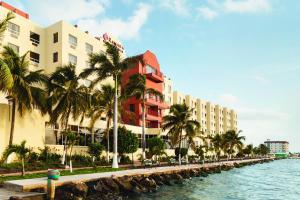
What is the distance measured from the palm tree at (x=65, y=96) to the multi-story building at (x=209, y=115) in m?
65.8

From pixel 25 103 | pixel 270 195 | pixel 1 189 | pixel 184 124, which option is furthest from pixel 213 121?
pixel 1 189

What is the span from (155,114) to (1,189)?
54.1 meters

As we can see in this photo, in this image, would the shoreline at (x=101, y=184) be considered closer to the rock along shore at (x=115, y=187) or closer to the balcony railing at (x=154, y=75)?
the rock along shore at (x=115, y=187)

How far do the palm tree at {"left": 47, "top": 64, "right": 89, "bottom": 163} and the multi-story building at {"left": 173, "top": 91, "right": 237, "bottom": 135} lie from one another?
65.8 metres

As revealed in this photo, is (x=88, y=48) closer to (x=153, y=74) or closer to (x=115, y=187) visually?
(x=153, y=74)

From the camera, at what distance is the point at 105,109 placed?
152 feet

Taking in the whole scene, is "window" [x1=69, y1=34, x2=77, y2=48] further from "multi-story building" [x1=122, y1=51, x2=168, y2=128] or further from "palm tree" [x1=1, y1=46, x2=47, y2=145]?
"palm tree" [x1=1, y1=46, x2=47, y2=145]

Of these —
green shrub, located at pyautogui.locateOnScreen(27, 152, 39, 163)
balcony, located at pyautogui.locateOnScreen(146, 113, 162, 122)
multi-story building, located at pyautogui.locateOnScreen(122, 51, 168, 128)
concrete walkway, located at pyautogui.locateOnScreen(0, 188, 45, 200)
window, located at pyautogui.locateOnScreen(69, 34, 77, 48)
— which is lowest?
concrete walkway, located at pyautogui.locateOnScreen(0, 188, 45, 200)

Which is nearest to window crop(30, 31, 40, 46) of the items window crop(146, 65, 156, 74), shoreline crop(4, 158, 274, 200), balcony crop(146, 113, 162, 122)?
window crop(146, 65, 156, 74)

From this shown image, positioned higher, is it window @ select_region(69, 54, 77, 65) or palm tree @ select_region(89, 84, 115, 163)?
window @ select_region(69, 54, 77, 65)

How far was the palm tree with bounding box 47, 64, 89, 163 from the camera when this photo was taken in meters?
39.3

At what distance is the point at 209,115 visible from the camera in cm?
12838

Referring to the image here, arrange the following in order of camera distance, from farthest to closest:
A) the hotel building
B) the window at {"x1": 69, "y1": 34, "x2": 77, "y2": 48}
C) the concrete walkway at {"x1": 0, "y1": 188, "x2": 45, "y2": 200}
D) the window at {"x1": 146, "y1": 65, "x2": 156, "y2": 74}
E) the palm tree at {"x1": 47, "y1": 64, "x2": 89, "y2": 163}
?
the window at {"x1": 146, "y1": 65, "x2": 156, "y2": 74}, the window at {"x1": 69, "y1": 34, "x2": 77, "y2": 48}, the palm tree at {"x1": 47, "y1": 64, "x2": 89, "y2": 163}, the hotel building, the concrete walkway at {"x1": 0, "y1": 188, "x2": 45, "y2": 200}

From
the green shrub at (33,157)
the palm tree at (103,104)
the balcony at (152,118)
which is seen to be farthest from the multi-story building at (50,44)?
the balcony at (152,118)
